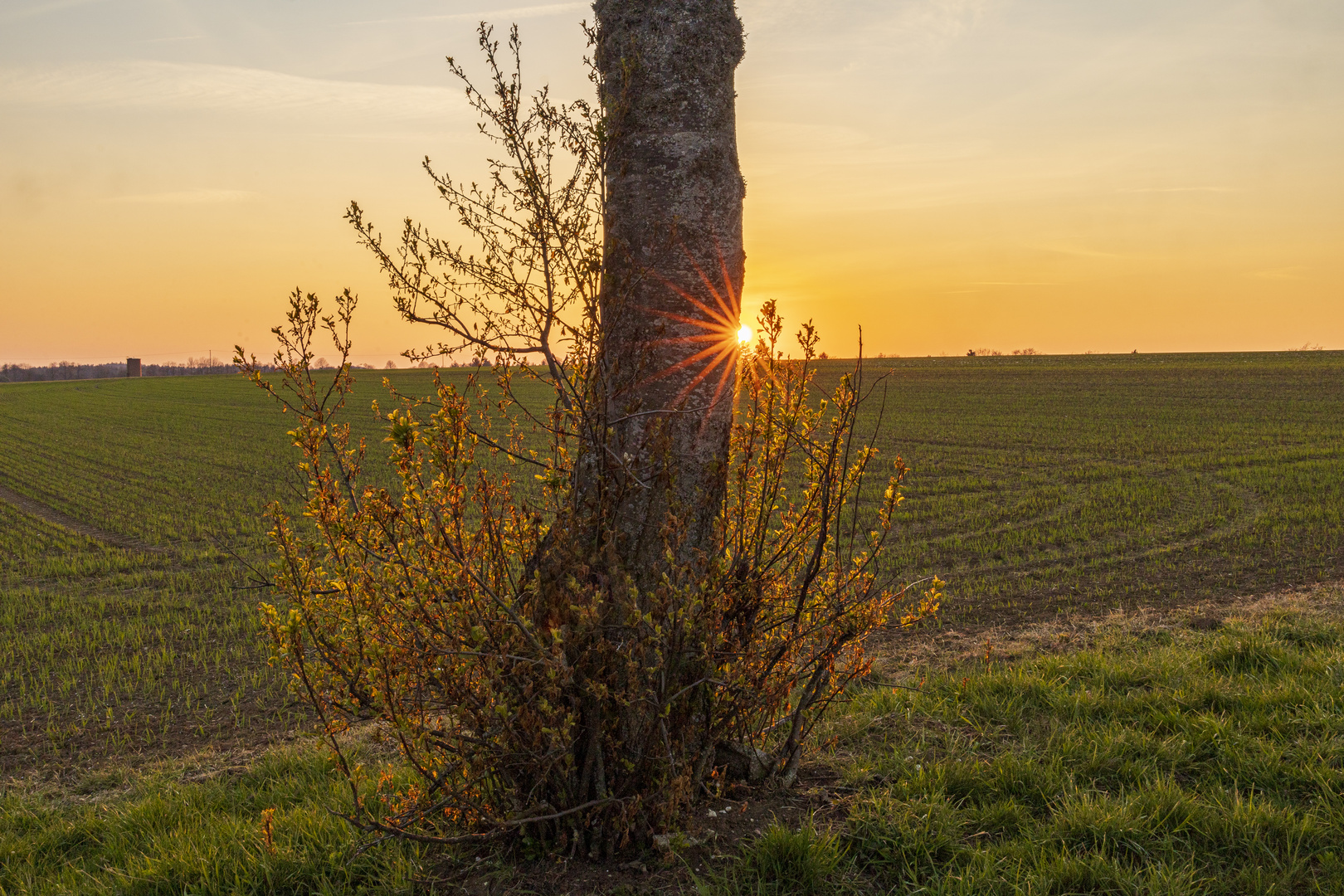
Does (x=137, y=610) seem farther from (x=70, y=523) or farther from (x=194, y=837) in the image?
(x=70, y=523)

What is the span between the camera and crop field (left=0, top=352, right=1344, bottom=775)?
823cm

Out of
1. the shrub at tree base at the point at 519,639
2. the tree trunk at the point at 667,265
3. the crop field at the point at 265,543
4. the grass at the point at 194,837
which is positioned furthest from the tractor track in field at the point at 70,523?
the tree trunk at the point at 667,265

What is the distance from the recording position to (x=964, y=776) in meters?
4.04

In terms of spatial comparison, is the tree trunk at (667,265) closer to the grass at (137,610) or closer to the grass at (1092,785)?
the grass at (1092,785)

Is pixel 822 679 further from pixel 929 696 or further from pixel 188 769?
pixel 188 769

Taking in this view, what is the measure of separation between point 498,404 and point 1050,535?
12455 millimetres

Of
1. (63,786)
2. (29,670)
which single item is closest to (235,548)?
(29,670)

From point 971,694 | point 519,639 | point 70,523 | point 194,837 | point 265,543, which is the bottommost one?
point 70,523

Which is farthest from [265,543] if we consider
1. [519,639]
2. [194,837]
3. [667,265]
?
[667,265]

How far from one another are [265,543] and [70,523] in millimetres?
7694

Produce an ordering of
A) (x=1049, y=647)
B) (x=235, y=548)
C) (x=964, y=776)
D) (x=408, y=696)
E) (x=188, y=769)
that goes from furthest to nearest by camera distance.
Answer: (x=235, y=548) → (x=1049, y=647) → (x=188, y=769) → (x=964, y=776) → (x=408, y=696)

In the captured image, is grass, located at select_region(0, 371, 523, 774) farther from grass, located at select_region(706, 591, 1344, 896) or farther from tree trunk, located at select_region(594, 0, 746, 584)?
grass, located at select_region(706, 591, 1344, 896)

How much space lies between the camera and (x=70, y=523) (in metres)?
18.9

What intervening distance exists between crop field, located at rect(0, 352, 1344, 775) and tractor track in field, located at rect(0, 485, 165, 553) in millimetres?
88
